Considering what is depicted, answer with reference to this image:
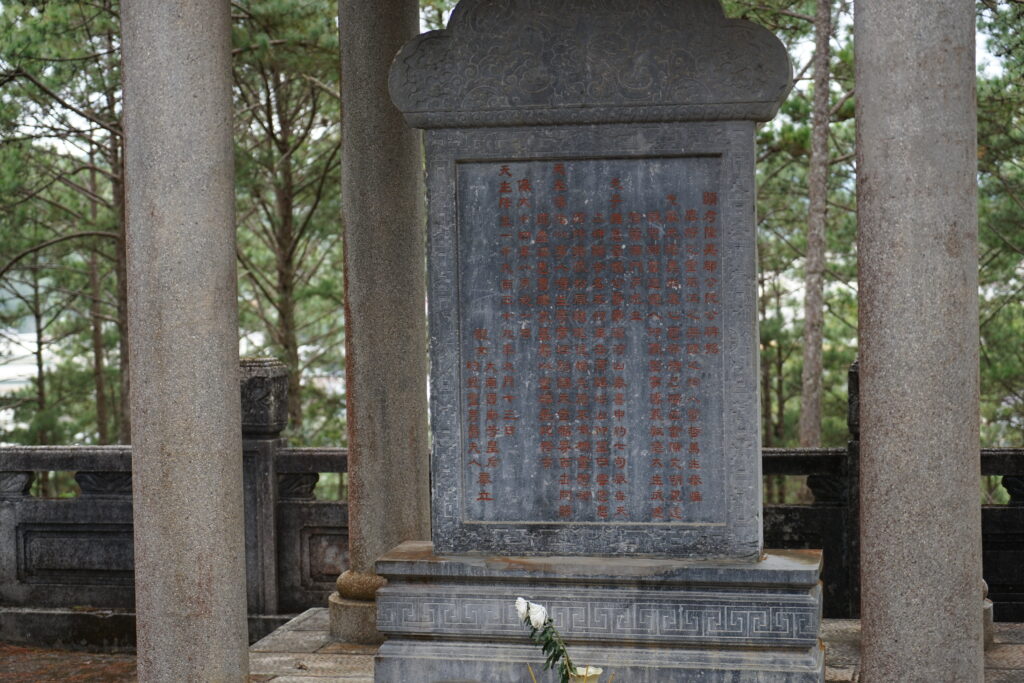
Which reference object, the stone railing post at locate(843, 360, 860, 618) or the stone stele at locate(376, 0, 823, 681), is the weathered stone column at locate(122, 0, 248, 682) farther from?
the stone railing post at locate(843, 360, 860, 618)

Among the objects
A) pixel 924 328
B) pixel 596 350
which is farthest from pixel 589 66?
pixel 924 328

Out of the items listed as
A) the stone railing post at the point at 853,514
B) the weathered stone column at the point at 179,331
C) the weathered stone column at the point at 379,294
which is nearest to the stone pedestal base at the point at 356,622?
the weathered stone column at the point at 379,294

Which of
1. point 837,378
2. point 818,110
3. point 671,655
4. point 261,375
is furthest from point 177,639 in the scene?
point 837,378

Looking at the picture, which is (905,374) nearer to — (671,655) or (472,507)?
(671,655)

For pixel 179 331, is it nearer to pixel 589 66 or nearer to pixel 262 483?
pixel 589 66

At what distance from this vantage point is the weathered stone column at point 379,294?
23.0 feet

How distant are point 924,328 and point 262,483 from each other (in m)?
4.75

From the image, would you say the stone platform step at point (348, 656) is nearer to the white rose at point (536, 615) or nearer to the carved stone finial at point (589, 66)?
the white rose at point (536, 615)

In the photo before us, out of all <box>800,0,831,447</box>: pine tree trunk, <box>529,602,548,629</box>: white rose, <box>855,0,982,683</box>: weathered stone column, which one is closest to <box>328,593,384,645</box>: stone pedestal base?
<box>529,602,548,629</box>: white rose

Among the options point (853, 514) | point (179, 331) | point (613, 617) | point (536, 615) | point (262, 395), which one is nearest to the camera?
point (536, 615)

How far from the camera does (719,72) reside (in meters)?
5.45

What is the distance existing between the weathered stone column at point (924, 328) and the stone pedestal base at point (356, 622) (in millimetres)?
3324

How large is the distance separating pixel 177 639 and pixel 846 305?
14603mm

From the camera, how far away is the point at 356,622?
7.18 meters
